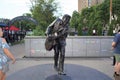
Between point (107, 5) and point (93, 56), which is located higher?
point (107, 5)

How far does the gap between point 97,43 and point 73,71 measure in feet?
30.2

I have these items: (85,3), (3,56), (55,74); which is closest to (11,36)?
(55,74)

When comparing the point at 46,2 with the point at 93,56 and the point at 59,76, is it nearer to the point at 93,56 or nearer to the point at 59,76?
the point at 93,56

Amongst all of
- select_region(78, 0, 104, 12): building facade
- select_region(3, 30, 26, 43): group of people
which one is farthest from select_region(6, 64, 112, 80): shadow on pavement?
select_region(78, 0, 104, 12): building facade

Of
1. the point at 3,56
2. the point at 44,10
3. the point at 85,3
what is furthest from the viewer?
the point at 85,3

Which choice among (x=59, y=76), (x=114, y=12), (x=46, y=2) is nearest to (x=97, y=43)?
(x=59, y=76)

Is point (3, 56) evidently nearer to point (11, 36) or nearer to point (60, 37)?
point (60, 37)

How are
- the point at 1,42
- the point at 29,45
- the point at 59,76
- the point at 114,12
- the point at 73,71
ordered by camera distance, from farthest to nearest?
the point at 114,12 → the point at 29,45 → the point at 73,71 → the point at 59,76 → the point at 1,42

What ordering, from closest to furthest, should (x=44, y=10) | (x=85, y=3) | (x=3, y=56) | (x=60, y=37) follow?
1. (x=3, y=56)
2. (x=60, y=37)
3. (x=44, y=10)
4. (x=85, y=3)

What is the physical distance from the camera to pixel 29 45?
63.6 feet

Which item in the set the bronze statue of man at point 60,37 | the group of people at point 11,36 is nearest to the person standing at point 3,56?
the bronze statue of man at point 60,37

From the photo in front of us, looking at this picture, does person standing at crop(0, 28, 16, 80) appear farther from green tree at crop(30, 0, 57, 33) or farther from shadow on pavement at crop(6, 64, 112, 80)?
green tree at crop(30, 0, 57, 33)

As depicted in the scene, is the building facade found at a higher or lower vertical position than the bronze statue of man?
higher

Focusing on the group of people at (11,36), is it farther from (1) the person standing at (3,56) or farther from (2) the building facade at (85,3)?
(2) the building facade at (85,3)
